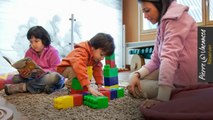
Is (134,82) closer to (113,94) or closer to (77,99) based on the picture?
(113,94)

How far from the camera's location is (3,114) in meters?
0.67

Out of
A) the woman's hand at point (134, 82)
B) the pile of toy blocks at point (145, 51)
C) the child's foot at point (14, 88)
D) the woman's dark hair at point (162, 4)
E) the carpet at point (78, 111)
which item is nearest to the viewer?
the carpet at point (78, 111)

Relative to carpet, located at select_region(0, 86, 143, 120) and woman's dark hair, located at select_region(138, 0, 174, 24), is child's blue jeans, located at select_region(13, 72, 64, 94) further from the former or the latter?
woman's dark hair, located at select_region(138, 0, 174, 24)

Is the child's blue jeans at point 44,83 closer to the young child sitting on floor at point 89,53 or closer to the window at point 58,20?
the young child sitting on floor at point 89,53

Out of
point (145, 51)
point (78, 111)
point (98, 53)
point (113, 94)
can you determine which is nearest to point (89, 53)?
point (98, 53)

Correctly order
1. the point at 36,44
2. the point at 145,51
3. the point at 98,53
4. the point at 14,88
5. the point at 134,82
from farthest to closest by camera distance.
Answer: the point at 145,51
the point at 36,44
the point at 14,88
the point at 98,53
the point at 134,82

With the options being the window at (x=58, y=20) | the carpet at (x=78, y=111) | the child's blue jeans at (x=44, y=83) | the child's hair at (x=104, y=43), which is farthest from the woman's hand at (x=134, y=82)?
the window at (x=58, y=20)

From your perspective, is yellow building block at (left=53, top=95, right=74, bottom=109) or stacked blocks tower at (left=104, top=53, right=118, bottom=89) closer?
yellow building block at (left=53, top=95, right=74, bottom=109)

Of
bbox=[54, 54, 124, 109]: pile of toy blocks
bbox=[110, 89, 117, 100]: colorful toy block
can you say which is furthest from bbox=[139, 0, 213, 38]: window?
bbox=[110, 89, 117, 100]: colorful toy block

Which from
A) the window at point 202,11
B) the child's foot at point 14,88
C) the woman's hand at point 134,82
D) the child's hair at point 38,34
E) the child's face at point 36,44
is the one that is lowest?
the child's foot at point 14,88

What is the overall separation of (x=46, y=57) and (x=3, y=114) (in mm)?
665

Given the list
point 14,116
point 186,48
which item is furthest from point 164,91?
point 14,116

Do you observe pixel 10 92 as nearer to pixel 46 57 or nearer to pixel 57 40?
pixel 46 57

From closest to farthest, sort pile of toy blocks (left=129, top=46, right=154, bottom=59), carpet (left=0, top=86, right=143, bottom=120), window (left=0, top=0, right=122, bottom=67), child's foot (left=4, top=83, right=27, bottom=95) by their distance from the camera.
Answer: carpet (left=0, top=86, right=143, bottom=120)
child's foot (left=4, top=83, right=27, bottom=95)
window (left=0, top=0, right=122, bottom=67)
pile of toy blocks (left=129, top=46, right=154, bottom=59)
